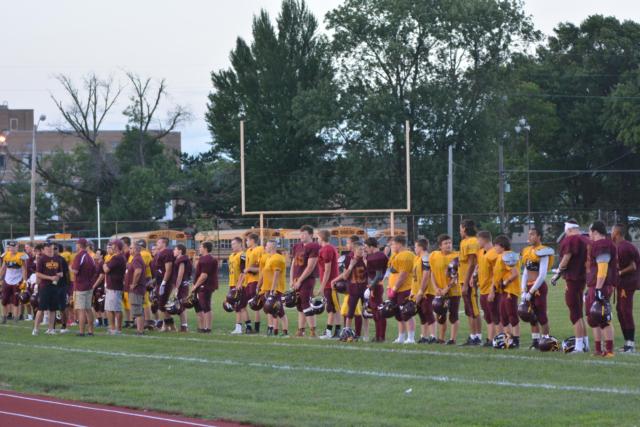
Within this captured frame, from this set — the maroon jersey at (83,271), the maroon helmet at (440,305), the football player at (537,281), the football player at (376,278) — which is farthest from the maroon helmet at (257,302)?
the football player at (537,281)

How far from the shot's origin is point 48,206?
2766 inches

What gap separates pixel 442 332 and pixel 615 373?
4.95 metres

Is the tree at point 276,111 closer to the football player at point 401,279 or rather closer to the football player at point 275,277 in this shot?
the football player at point 275,277

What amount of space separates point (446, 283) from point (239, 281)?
5.09 m

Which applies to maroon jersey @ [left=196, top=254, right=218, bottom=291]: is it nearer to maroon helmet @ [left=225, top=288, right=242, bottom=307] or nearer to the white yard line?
maroon helmet @ [left=225, top=288, right=242, bottom=307]

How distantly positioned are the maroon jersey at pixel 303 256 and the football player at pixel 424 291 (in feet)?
6.96

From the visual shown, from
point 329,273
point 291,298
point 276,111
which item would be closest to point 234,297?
point 291,298

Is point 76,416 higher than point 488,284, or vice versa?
point 488,284

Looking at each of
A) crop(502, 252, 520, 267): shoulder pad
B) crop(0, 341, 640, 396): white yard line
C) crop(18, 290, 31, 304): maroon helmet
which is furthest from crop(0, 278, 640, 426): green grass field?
crop(18, 290, 31, 304): maroon helmet

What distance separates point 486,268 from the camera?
637 inches

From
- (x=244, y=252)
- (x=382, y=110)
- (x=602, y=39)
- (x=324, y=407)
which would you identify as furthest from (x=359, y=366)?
(x=602, y=39)

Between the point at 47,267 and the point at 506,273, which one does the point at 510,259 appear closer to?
the point at 506,273

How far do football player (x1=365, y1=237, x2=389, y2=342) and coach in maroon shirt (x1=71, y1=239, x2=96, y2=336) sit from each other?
18.0ft

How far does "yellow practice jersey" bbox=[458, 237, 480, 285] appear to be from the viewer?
16.6 m
